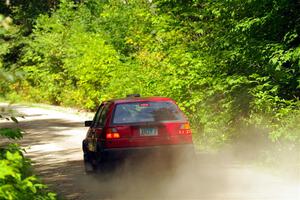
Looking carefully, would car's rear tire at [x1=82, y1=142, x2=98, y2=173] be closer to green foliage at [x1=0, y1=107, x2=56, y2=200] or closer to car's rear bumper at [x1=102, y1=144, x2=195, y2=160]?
car's rear bumper at [x1=102, y1=144, x2=195, y2=160]

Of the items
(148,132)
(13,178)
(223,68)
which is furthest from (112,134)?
(13,178)

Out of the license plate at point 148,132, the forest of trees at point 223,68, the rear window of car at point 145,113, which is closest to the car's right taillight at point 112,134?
the rear window of car at point 145,113

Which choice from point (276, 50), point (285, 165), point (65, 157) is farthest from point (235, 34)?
point (65, 157)

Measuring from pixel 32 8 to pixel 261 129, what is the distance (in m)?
49.3

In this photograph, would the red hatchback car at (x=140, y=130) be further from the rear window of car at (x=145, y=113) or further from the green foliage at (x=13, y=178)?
the green foliage at (x=13, y=178)

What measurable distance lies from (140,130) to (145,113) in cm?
47

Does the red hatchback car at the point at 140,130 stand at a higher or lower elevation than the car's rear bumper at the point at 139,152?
higher

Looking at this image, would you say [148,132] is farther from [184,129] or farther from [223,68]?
[223,68]

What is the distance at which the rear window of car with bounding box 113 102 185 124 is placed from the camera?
12.2m

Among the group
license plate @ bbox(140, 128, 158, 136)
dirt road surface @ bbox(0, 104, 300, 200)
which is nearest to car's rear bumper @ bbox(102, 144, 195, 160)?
dirt road surface @ bbox(0, 104, 300, 200)

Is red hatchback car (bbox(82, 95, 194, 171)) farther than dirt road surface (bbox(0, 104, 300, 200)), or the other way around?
red hatchback car (bbox(82, 95, 194, 171))

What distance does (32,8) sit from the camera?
6059cm

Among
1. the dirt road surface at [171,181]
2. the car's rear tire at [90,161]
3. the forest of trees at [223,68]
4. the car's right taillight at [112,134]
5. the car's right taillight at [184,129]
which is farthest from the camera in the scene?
the forest of trees at [223,68]

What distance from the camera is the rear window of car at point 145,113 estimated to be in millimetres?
12164
